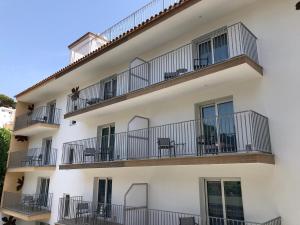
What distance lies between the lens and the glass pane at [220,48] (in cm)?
966

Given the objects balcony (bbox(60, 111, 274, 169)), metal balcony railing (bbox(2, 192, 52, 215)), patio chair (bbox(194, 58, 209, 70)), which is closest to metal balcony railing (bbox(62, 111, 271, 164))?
balcony (bbox(60, 111, 274, 169))

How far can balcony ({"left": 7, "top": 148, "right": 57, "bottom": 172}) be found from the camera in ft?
54.5

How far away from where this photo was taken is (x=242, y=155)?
7.04 meters

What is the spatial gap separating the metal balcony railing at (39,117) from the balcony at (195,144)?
556cm

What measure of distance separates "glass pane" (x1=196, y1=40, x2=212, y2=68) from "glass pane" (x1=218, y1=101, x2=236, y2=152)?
1974mm

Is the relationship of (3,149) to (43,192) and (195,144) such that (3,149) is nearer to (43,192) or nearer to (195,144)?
(43,192)

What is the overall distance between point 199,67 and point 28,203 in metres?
14.2

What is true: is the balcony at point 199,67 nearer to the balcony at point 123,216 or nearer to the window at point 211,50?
the window at point 211,50

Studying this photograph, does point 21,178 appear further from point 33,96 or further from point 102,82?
point 102,82

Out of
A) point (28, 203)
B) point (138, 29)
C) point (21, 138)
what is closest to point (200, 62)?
point (138, 29)

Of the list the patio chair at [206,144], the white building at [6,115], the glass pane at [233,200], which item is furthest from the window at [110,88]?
the white building at [6,115]

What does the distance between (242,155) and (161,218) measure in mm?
4240

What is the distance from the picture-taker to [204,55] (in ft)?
33.8

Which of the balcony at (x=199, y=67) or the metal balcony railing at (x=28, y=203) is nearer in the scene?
the balcony at (x=199, y=67)
